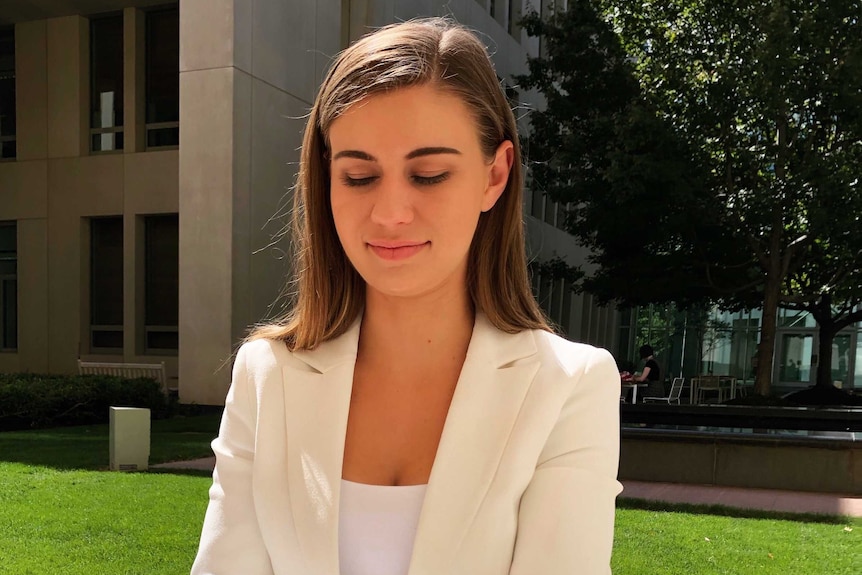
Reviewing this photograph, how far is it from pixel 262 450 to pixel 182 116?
12.8m

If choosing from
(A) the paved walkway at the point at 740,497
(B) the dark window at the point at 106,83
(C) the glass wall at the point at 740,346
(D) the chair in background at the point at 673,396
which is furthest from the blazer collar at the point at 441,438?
(C) the glass wall at the point at 740,346

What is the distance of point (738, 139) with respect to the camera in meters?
13.9

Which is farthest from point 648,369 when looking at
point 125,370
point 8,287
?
point 8,287

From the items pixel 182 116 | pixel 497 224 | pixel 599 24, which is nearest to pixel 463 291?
pixel 497 224

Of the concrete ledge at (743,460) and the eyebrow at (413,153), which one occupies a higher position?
the eyebrow at (413,153)

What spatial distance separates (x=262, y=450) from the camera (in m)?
1.58

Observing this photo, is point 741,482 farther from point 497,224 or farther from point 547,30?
point 547,30

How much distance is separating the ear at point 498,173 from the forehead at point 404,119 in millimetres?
166

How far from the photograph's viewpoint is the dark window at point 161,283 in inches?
651

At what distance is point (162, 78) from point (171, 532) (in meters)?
13.9

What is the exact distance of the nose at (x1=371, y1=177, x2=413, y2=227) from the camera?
4.70 ft

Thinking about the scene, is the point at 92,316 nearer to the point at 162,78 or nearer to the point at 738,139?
the point at 162,78

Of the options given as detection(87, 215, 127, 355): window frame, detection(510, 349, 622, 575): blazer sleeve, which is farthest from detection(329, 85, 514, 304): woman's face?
detection(87, 215, 127, 355): window frame

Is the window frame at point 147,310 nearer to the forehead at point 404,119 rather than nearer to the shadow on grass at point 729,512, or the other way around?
the shadow on grass at point 729,512
